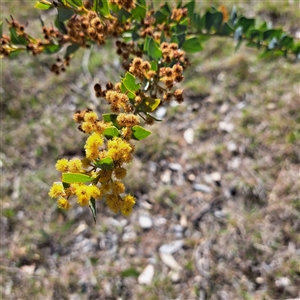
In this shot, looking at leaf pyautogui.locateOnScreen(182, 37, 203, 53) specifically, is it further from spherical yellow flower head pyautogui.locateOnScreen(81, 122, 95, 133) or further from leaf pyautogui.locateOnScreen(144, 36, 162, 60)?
spherical yellow flower head pyautogui.locateOnScreen(81, 122, 95, 133)

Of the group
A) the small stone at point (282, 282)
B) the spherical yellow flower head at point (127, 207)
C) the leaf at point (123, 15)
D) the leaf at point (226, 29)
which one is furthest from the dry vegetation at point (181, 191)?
the leaf at point (123, 15)

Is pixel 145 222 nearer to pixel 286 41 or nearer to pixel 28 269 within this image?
pixel 28 269

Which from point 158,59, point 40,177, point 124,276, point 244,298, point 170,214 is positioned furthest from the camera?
point 40,177

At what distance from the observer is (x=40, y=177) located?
300 cm

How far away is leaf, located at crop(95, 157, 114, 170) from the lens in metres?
1.02

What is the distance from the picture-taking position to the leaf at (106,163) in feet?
Answer: 3.36

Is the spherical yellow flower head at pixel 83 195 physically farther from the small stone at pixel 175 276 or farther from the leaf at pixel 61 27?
the small stone at pixel 175 276

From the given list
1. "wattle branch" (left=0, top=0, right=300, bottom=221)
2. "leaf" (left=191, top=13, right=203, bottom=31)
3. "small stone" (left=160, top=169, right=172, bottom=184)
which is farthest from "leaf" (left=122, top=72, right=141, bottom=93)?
"small stone" (left=160, top=169, right=172, bottom=184)

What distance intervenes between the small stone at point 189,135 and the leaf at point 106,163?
2.03 metres

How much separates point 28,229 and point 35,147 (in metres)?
0.69

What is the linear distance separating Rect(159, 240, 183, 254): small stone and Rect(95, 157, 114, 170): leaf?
169cm

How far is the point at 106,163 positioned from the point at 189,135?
210 centimetres

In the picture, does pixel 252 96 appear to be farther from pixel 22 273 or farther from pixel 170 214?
pixel 22 273

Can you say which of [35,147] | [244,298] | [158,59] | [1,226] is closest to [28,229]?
[1,226]
